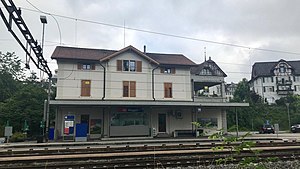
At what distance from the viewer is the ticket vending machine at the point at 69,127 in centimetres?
2223

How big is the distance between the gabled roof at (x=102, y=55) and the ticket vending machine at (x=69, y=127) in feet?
22.3

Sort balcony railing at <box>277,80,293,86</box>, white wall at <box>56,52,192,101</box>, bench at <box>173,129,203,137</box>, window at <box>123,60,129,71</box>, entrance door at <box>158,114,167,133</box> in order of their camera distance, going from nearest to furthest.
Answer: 1. white wall at <box>56,52,192,101</box>
2. bench at <box>173,129,203,137</box>
3. entrance door at <box>158,114,167,133</box>
4. window at <box>123,60,129,71</box>
5. balcony railing at <box>277,80,293,86</box>

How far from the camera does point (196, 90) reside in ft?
128

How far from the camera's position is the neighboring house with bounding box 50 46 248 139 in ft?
83.9

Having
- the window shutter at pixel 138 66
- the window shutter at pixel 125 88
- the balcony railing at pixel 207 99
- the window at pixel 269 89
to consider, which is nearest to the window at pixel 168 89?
the balcony railing at pixel 207 99

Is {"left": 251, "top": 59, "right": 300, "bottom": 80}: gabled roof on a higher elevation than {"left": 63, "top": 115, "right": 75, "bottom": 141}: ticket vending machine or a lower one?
higher

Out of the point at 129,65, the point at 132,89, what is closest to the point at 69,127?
the point at 132,89

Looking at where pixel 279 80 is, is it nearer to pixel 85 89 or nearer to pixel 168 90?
pixel 168 90

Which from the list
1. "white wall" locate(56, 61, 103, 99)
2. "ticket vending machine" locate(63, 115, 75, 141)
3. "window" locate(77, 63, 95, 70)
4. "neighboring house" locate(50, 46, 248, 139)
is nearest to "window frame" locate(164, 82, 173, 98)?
"neighboring house" locate(50, 46, 248, 139)

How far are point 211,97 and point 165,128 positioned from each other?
7.12 metres

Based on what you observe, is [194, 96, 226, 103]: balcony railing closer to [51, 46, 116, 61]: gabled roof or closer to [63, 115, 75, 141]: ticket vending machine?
[51, 46, 116, 61]: gabled roof

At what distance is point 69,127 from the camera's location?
22.9 meters

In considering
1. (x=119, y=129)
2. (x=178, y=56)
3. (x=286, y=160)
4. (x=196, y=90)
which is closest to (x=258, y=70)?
(x=196, y=90)

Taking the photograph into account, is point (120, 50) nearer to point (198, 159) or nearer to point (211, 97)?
point (211, 97)
